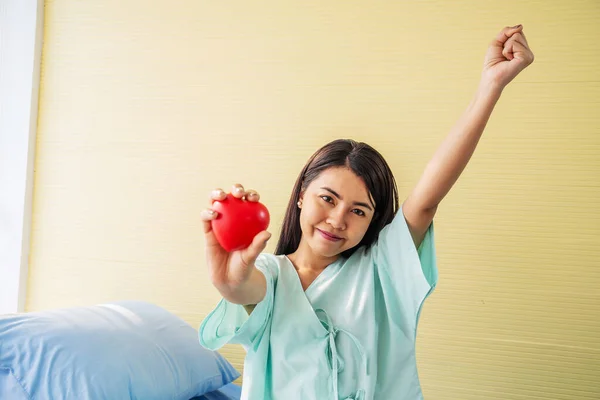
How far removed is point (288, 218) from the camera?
51.2 inches

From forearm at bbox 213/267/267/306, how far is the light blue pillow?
1.62 ft

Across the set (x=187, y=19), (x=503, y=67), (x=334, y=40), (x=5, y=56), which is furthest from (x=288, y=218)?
(x=5, y=56)

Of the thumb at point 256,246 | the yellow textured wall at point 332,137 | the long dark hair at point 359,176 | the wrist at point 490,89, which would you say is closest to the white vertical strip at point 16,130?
the yellow textured wall at point 332,137

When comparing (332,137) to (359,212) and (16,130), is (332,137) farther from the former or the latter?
(16,130)

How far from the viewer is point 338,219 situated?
1128 millimetres

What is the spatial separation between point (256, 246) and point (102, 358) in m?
0.68

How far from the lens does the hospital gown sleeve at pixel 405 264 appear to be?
1151 millimetres

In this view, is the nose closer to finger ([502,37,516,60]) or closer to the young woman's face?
the young woman's face

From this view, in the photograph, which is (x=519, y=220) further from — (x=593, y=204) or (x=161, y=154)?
(x=161, y=154)

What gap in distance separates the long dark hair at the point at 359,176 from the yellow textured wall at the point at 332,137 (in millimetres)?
577

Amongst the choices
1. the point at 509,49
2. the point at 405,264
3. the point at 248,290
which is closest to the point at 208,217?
the point at 248,290

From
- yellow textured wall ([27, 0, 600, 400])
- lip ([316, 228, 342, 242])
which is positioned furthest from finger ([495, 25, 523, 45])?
yellow textured wall ([27, 0, 600, 400])

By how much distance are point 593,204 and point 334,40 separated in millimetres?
844

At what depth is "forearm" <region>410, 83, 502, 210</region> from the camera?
102 cm
